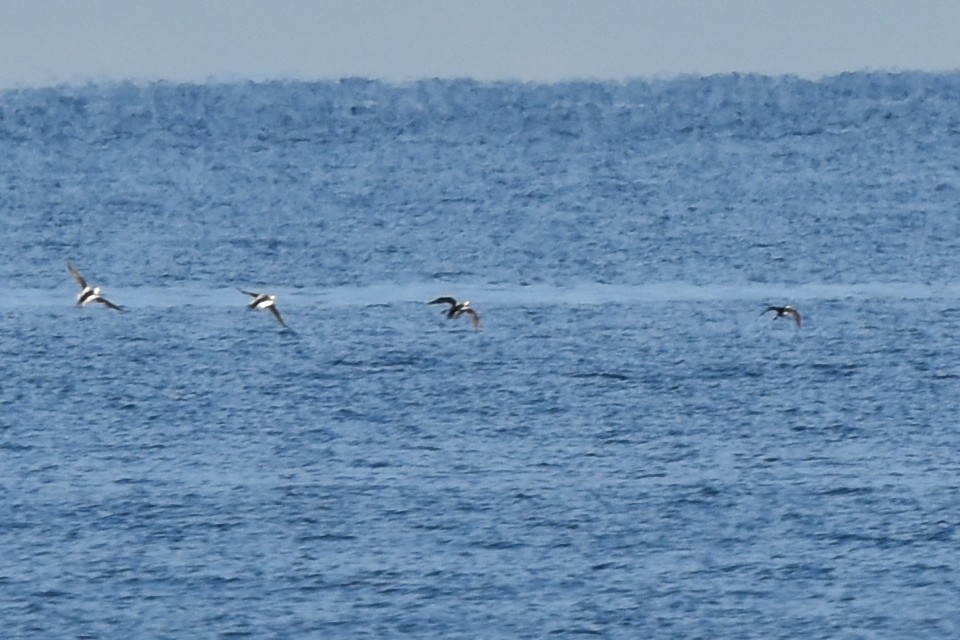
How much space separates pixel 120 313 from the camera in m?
60.7

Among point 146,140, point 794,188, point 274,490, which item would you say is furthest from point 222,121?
point 274,490

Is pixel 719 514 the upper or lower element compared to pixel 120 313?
lower

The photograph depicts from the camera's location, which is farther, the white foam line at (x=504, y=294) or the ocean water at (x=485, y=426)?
the white foam line at (x=504, y=294)

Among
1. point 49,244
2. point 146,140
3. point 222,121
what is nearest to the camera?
point 49,244

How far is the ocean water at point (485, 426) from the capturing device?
36.0 m

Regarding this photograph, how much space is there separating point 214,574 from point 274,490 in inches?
204

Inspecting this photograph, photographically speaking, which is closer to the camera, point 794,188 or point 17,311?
point 17,311

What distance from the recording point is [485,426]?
47219 mm

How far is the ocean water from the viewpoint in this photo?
36.0 m

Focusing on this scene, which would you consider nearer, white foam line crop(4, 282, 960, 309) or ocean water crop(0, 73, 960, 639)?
ocean water crop(0, 73, 960, 639)

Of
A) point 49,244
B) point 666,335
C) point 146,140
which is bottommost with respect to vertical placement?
point 666,335

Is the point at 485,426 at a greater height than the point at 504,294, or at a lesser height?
lesser

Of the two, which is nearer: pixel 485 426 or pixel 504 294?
pixel 485 426

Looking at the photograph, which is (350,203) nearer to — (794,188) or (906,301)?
(794,188)
